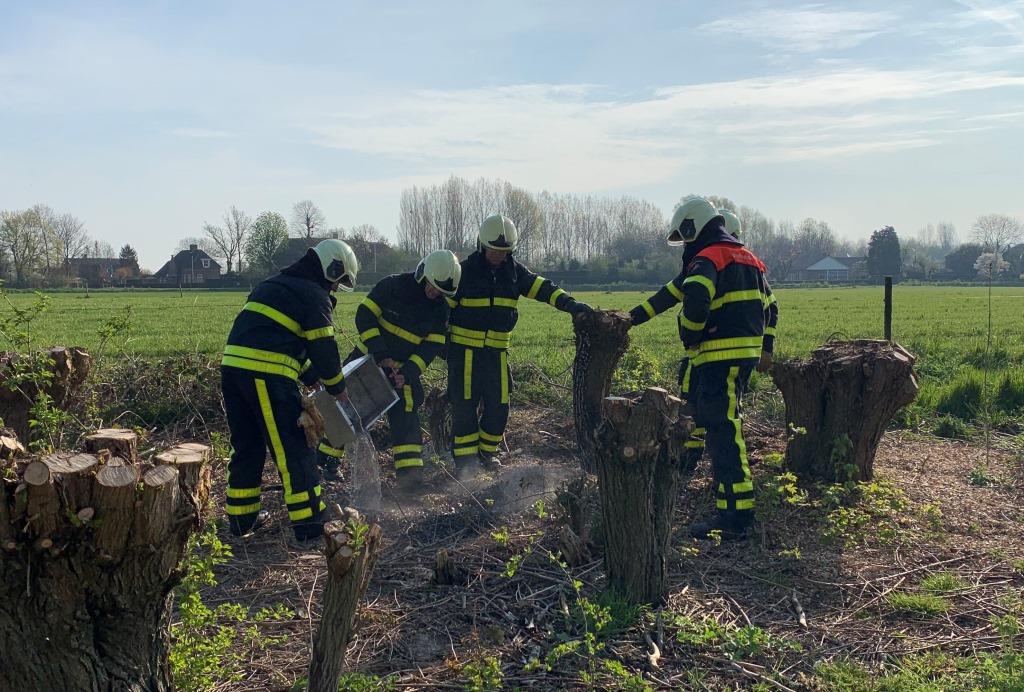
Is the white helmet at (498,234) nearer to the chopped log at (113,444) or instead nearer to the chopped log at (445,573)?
the chopped log at (445,573)

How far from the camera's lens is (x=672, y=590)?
4688mm

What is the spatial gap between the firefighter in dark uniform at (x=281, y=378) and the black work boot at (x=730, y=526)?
273 cm

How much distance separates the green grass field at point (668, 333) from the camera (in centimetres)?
1014

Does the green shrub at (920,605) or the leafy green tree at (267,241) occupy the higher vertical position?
the leafy green tree at (267,241)

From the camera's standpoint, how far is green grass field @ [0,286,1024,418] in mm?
10141

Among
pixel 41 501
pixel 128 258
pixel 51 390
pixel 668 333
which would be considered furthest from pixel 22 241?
pixel 41 501

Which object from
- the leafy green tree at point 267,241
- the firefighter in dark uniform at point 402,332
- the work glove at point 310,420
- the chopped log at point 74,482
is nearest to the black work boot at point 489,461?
the firefighter in dark uniform at point 402,332

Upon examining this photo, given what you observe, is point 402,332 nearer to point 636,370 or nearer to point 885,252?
point 636,370

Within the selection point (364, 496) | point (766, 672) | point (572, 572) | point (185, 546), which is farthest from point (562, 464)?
point (185, 546)

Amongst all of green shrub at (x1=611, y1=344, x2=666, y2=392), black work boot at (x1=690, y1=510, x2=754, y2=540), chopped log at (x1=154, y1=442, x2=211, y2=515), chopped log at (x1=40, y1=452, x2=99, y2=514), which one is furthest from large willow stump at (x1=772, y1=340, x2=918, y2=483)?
chopped log at (x1=40, y1=452, x2=99, y2=514)

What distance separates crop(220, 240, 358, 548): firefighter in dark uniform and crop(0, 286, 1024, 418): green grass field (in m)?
0.81

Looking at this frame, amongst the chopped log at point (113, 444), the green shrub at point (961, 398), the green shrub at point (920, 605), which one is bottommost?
the green shrub at point (920, 605)

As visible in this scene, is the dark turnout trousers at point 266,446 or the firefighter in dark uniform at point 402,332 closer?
the dark turnout trousers at point 266,446

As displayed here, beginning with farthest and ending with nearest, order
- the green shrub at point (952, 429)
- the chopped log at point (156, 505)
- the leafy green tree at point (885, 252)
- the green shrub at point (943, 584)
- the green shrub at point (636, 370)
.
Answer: the leafy green tree at point (885, 252), the green shrub at point (952, 429), the green shrub at point (636, 370), the green shrub at point (943, 584), the chopped log at point (156, 505)
